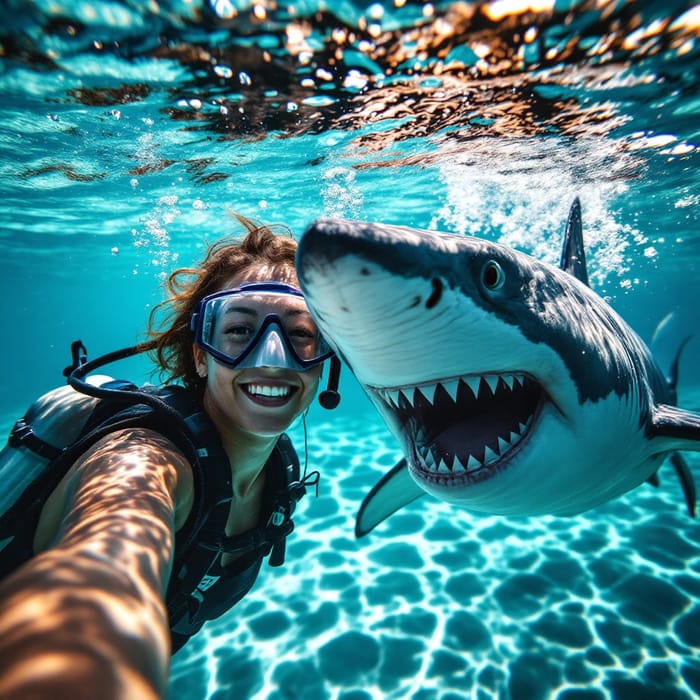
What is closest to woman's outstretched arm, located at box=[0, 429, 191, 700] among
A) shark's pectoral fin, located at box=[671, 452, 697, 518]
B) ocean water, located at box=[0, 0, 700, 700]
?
ocean water, located at box=[0, 0, 700, 700]

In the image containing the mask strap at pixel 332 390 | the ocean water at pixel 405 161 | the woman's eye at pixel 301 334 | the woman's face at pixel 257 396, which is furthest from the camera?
the ocean water at pixel 405 161

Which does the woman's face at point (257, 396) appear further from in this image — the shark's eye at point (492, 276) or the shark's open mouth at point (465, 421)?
the shark's eye at point (492, 276)

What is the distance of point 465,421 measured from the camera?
2391mm

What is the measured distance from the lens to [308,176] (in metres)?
13.0

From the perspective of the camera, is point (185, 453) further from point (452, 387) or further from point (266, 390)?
point (452, 387)

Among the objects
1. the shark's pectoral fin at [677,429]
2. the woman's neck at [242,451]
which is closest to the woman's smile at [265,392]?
the woman's neck at [242,451]

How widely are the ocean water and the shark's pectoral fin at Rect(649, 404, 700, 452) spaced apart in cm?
339

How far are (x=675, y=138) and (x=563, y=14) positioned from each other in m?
7.44

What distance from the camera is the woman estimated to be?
638 millimetres

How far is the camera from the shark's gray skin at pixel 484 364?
1432 millimetres

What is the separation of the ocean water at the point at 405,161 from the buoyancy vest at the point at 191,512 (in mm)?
1570

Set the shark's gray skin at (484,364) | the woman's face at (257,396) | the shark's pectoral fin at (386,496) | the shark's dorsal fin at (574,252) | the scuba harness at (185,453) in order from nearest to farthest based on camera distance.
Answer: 1. the shark's gray skin at (484,364)
2. the scuba harness at (185,453)
3. the woman's face at (257,396)
4. the shark's pectoral fin at (386,496)
5. the shark's dorsal fin at (574,252)

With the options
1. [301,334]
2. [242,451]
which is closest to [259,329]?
[301,334]

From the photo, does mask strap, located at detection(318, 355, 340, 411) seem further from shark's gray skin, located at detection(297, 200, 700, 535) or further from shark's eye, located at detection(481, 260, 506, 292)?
shark's eye, located at detection(481, 260, 506, 292)
